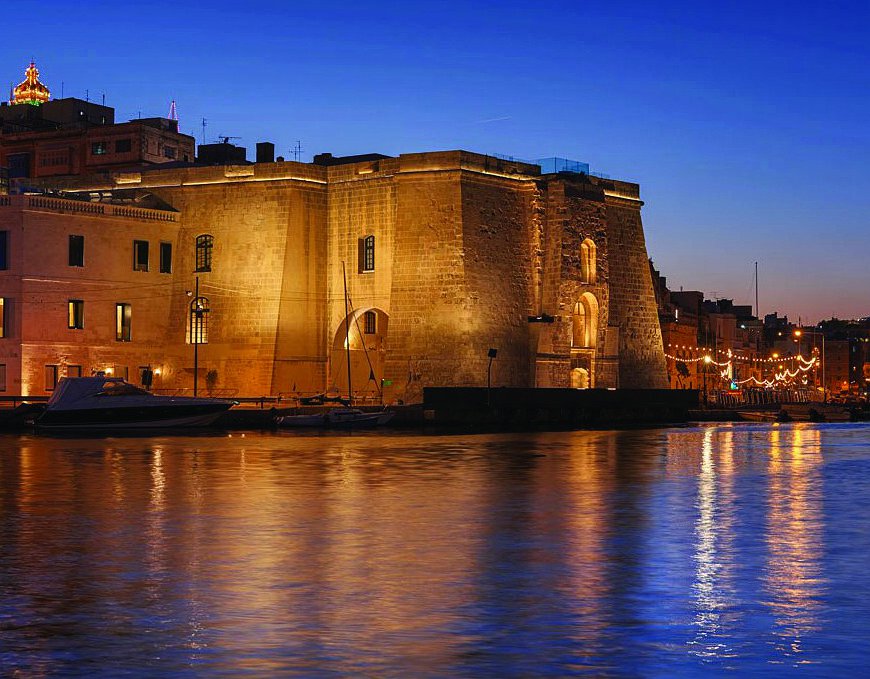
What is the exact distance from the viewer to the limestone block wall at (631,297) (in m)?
61.8

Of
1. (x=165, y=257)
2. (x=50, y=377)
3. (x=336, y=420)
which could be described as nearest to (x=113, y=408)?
(x=50, y=377)

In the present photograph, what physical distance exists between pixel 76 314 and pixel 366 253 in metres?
12.4

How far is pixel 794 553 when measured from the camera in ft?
49.2

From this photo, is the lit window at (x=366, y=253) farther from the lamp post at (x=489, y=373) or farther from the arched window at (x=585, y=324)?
the arched window at (x=585, y=324)

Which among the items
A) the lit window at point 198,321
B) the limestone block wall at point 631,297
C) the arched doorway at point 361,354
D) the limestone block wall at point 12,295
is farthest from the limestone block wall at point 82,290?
the limestone block wall at point 631,297

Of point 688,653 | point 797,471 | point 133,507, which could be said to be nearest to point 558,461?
point 797,471

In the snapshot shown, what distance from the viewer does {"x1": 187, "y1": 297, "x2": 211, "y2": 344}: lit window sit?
56.7 meters

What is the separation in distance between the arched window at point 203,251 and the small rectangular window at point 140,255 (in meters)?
2.26

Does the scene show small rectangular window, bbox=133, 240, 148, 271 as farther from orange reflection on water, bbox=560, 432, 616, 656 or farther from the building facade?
orange reflection on water, bbox=560, 432, 616, 656

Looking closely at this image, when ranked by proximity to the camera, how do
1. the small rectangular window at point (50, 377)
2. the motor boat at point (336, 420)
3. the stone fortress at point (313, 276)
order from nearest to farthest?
1. the motor boat at point (336, 420)
2. the small rectangular window at point (50, 377)
3. the stone fortress at point (313, 276)

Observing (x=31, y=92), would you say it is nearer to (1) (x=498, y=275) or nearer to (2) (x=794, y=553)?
(1) (x=498, y=275)

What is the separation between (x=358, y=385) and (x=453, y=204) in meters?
9.62

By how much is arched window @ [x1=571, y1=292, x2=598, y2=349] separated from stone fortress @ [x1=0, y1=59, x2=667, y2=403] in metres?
Result: 0.07

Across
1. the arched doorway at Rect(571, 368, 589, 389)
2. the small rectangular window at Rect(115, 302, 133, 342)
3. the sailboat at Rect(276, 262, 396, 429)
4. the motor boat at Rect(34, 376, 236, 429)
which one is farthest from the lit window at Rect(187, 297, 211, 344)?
the arched doorway at Rect(571, 368, 589, 389)
